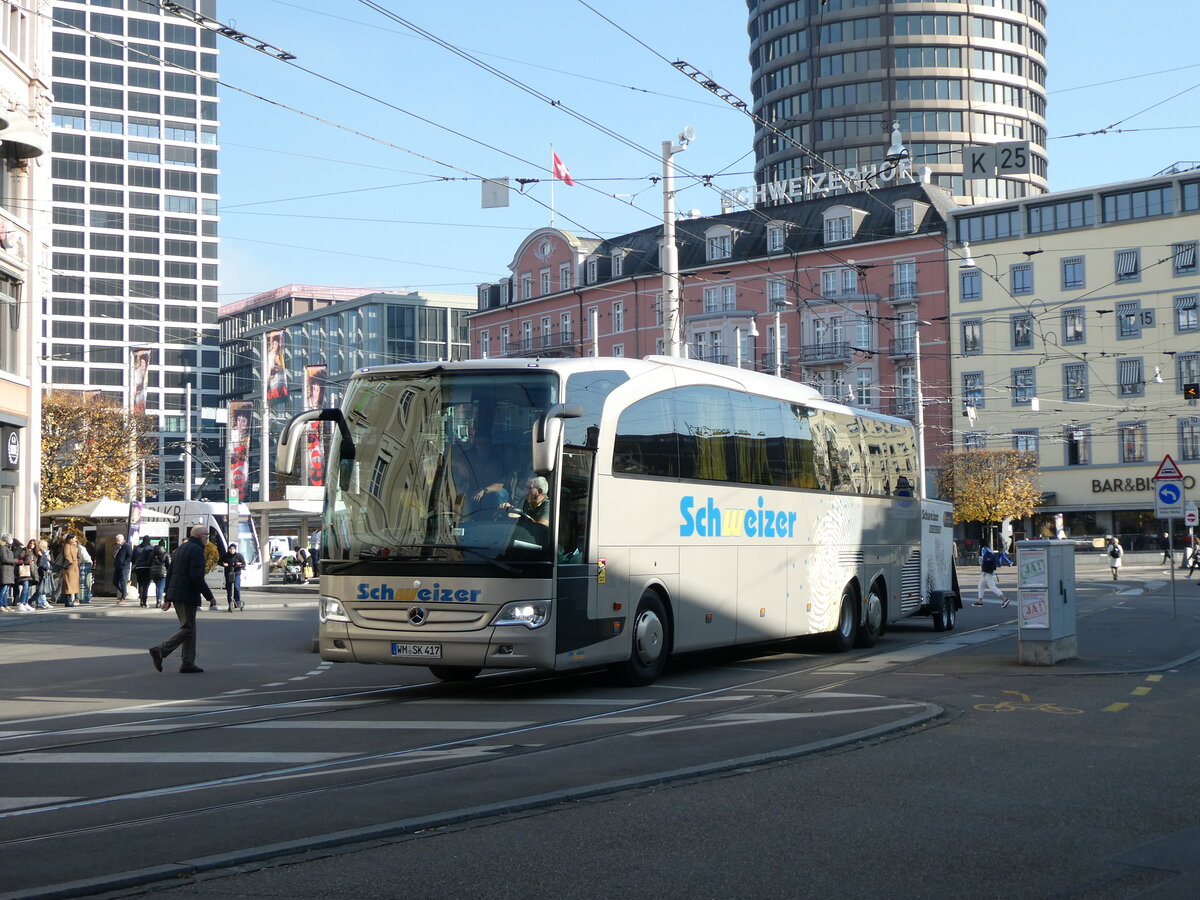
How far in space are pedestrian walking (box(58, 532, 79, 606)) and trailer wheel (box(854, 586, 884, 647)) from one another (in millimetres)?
22832

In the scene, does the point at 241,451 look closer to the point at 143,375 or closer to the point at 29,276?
the point at 143,375

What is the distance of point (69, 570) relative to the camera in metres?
36.8

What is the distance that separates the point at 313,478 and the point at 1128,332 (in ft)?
127

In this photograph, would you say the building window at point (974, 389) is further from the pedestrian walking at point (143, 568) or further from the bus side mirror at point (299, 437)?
the bus side mirror at point (299, 437)

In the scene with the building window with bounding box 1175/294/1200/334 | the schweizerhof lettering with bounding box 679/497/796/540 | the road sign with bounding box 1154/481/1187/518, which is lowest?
the schweizerhof lettering with bounding box 679/497/796/540

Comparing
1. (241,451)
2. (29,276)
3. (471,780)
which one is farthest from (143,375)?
(471,780)

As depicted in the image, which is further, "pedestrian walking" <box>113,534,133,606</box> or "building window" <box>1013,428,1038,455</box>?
"building window" <box>1013,428,1038,455</box>

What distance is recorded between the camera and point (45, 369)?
12100 centimetres

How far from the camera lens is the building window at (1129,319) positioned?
68.3 meters

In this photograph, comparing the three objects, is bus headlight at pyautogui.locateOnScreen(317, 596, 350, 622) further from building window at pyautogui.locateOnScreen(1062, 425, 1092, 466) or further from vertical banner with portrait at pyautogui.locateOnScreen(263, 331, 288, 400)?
building window at pyautogui.locateOnScreen(1062, 425, 1092, 466)

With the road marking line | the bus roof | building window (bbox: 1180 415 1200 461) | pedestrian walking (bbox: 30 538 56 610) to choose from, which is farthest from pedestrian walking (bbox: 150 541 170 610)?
building window (bbox: 1180 415 1200 461)

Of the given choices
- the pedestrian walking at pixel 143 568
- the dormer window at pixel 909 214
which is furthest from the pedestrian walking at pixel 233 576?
Result: the dormer window at pixel 909 214

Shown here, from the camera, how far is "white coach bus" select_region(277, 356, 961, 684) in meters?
13.8

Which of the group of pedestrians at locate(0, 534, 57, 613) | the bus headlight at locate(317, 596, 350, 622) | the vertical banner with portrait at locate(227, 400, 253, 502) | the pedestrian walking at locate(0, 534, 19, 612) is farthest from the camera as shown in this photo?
the vertical banner with portrait at locate(227, 400, 253, 502)
